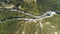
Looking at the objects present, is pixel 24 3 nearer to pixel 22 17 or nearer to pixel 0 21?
pixel 22 17

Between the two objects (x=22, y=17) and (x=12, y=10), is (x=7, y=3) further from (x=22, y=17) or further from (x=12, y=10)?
(x=22, y=17)

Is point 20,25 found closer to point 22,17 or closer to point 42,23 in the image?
point 22,17

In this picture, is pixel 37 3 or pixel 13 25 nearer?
pixel 13 25

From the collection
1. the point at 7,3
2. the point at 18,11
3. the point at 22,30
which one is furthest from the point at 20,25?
the point at 7,3

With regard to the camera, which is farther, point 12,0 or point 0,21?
point 12,0

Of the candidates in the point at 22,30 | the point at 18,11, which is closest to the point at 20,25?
the point at 22,30

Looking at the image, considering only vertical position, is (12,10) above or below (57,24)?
above

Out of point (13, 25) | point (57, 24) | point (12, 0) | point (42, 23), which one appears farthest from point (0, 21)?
point (57, 24)

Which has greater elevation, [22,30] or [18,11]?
[18,11]
